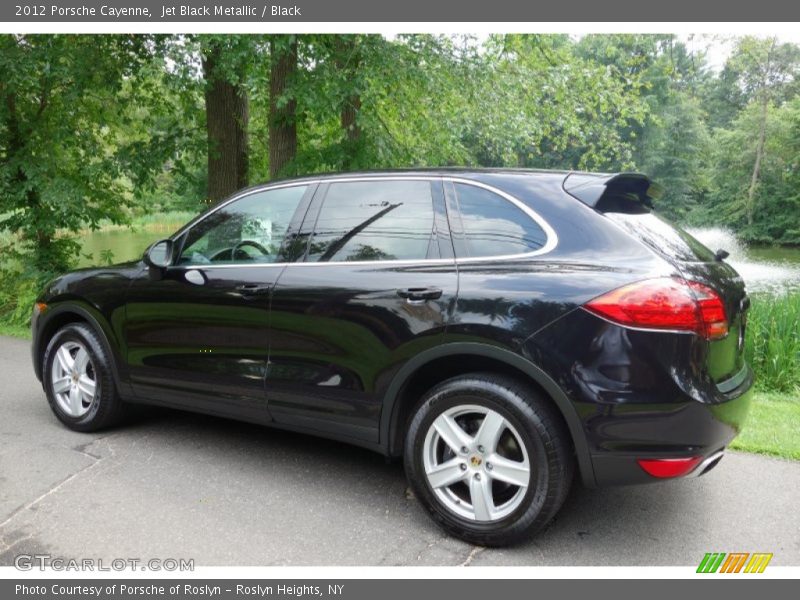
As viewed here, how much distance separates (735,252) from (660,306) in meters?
39.5

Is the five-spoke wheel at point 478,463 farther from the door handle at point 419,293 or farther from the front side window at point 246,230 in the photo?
the front side window at point 246,230

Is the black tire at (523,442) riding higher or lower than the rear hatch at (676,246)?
lower

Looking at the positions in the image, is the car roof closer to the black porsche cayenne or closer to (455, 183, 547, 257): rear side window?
the black porsche cayenne

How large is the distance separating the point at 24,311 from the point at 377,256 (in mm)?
8920

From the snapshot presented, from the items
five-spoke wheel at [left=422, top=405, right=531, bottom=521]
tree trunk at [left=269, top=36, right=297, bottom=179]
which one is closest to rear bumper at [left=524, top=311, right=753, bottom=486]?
five-spoke wheel at [left=422, top=405, right=531, bottom=521]

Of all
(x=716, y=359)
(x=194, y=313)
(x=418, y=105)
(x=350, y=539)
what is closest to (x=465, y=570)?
(x=350, y=539)

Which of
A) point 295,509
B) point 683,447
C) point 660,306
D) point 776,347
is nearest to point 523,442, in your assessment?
point 683,447

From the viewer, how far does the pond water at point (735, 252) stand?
Answer: 18094 millimetres

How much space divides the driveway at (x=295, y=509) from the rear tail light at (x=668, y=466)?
18.7 inches

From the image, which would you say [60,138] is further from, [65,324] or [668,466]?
[668,466]

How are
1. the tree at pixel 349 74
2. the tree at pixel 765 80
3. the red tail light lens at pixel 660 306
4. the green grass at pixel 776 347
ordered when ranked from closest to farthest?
the red tail light lens at pixel 660 306 → the green grass at pixel 776 347 → the tree at pixel 349 74 → the tree at pixel 765 80

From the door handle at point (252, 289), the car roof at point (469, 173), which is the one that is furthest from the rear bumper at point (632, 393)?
the door handle at point (252, 289)

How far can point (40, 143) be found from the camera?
11.5m

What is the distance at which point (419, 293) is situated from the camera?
11.5 feet
